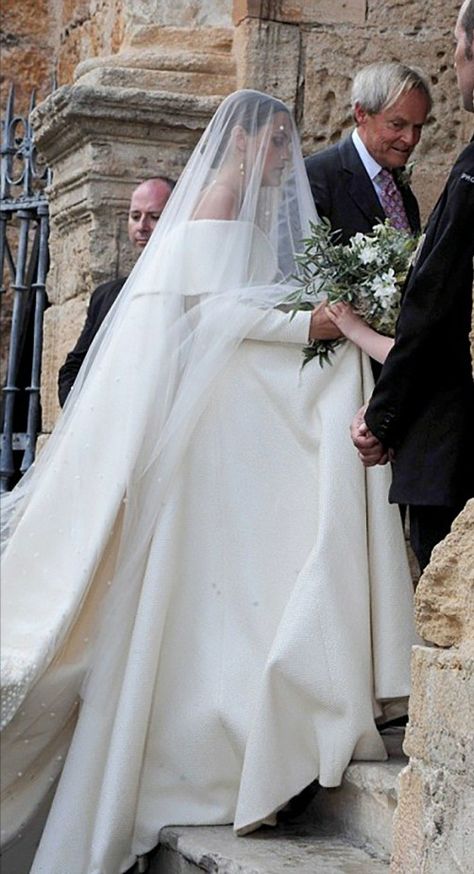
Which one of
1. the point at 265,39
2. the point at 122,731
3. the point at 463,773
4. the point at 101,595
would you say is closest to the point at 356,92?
the point at 265,39

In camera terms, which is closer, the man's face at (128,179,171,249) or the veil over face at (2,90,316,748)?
the veil over face at (2,90,316,748)

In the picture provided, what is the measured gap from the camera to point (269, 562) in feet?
14.3

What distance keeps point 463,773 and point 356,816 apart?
42.5 inches

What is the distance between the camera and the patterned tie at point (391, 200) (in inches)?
201

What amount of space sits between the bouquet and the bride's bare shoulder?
256 millimetres

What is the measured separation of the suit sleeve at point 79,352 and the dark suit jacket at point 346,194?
108 cm

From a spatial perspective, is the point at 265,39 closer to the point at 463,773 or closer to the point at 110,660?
the point at 110,660

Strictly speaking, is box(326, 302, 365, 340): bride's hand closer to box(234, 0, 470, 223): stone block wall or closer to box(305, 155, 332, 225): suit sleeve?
box(305, 155, 332, 225): suit sleeve

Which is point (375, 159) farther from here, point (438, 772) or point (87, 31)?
point (87, 31)

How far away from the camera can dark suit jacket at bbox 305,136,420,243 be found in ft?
16.5

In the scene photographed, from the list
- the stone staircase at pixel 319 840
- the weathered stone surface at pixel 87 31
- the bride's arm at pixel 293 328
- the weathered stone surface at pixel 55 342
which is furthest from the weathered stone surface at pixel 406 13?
the stone staircase at pixel 319 840

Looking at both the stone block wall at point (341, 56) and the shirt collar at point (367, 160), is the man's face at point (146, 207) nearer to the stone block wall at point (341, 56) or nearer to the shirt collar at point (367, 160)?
the stone block wall at point (341, 56)

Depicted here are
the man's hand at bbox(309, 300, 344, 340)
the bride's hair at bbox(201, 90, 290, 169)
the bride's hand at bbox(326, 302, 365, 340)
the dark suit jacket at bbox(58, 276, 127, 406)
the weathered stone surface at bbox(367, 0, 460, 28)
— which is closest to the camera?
the bride's hand at bbox(326, 302, 365, 340)

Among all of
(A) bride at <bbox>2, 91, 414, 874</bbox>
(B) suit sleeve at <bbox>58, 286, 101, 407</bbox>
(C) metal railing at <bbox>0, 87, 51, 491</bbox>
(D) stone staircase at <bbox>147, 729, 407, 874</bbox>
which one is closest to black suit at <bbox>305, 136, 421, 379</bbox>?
(A) bride at <bbox>2, 91, 414, 874</bbox>
